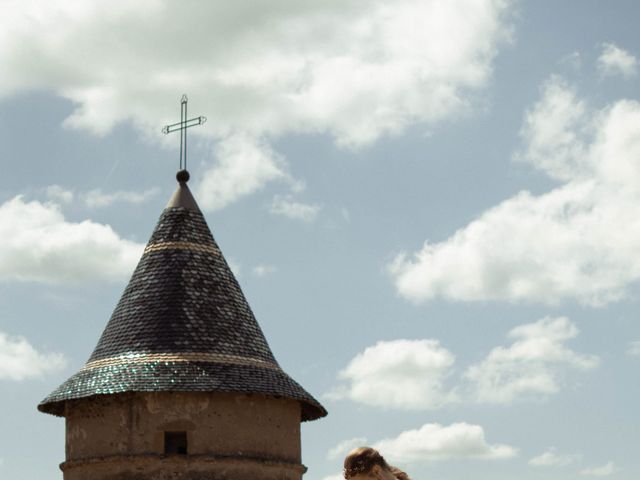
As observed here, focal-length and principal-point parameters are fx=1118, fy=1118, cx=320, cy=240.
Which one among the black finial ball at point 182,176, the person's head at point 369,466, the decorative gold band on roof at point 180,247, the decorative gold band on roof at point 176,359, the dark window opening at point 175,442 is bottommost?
the person's head at point 369,466

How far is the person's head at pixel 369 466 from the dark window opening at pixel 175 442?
14.2 metres

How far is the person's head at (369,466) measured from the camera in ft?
21.8

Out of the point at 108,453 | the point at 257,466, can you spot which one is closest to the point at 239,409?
the point at 257,466

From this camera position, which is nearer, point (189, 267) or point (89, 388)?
point (89, 388)

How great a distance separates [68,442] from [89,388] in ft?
4.49

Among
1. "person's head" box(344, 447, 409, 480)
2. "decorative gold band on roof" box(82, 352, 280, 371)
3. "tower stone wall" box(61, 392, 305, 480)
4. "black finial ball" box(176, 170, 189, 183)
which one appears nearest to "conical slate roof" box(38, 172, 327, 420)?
"decorative gold band on roof" box(82, 352, 280, 371)

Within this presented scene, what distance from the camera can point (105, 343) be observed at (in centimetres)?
2214

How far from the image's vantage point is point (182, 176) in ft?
79.7

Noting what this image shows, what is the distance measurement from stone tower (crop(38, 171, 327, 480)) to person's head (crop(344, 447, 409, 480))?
45.2 ft

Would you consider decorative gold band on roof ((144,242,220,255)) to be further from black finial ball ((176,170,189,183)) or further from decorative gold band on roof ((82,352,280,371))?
decorative gold band on roof ((82,352,280,371))

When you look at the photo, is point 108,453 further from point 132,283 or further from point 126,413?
point 132,283

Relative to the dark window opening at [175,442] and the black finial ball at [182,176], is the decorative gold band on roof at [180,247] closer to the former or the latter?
the black finial ball at [182,176]

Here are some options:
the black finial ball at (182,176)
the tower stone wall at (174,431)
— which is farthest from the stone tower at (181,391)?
the black finial ball at (182,176)

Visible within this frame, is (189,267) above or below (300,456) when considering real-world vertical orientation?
above
